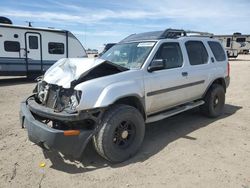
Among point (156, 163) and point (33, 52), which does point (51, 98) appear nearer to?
point (156, 163)

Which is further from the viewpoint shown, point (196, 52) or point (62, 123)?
point (196, 52)

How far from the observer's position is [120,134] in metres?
4.10

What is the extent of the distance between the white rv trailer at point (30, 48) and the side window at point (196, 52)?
9430mm

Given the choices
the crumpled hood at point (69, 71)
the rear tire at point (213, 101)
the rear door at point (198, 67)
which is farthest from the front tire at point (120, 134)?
the rear tire at point (213, 101)

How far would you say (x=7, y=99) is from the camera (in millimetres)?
8820

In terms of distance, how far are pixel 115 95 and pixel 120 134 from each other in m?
0.66

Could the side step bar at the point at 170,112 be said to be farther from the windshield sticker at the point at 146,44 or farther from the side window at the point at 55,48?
the side window at the point at 55,48

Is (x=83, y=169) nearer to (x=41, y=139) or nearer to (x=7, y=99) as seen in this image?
(x=41, y=139)

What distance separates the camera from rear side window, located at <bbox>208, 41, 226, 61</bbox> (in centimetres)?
657

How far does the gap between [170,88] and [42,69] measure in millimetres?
10069

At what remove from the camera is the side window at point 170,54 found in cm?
498

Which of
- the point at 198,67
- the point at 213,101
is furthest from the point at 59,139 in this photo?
the point at 213,101

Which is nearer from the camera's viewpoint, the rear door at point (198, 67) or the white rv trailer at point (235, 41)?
the rear door at point (198, 67)

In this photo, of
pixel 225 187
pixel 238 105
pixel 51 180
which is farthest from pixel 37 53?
pixel 225 187
